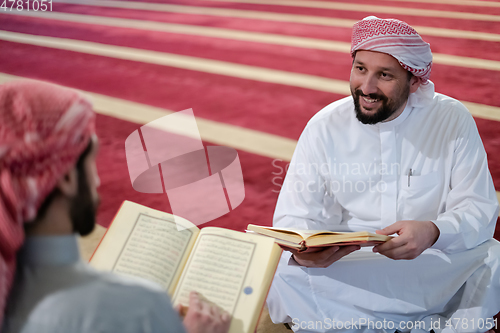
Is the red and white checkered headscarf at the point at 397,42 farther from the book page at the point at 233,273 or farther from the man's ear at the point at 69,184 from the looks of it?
the man's ear at the point at 69,184

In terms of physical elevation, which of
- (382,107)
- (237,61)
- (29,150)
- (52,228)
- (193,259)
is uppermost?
(29,150)

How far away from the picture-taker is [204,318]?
36.5 inches

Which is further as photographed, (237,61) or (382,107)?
(237,61)

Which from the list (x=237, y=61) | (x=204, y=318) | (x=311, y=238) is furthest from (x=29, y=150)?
(x=237, y=61)

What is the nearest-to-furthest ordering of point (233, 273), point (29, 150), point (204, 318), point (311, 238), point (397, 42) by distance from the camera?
point (29, 150), point (204, 318), point (233, 273), point (311, 238), point (397, 42)

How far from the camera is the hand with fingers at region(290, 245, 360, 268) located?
51.4 inches

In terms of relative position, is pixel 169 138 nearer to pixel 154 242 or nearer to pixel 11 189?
pixel 154 242

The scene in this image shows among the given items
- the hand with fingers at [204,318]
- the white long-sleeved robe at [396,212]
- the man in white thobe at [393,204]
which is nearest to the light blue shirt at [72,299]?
the hand with fingers at [204,318]

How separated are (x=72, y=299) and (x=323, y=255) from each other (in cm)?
84

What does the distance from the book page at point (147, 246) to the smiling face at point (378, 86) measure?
82 cm

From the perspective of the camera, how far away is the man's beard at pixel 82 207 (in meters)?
0.70

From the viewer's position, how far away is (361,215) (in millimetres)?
1706

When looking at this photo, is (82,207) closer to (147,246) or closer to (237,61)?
(147,246)

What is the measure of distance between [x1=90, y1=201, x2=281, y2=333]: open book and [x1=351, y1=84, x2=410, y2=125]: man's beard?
0.75 m
